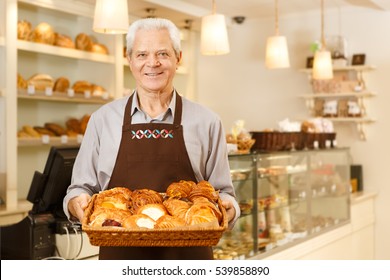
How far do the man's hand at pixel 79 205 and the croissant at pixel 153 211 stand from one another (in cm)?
20

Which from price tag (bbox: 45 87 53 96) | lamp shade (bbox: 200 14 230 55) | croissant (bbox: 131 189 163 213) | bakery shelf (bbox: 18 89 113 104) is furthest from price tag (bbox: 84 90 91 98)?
croissant (bbox: 131 189 163 213)

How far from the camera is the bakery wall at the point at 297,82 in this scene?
5.61 m

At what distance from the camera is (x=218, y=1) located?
5449 mm

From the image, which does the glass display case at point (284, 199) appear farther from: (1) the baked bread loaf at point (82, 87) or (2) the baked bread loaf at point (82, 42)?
(2) the baked bread loaf at point (82, 42)

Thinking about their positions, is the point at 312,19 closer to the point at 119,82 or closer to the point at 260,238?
the point at 119,82

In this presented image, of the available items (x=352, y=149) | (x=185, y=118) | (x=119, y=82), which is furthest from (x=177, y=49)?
(x=352, y=149)

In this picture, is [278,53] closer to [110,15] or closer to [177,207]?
[110,15]

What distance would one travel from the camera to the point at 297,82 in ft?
20.0

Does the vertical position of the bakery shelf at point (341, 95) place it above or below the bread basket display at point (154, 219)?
above


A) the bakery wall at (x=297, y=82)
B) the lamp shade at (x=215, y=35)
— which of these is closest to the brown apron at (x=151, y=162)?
the lamp shade at (x=215, y=35)

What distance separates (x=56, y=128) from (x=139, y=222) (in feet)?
11.5

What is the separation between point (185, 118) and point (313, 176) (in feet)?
9.72

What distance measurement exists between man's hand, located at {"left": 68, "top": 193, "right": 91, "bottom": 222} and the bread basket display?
7cm

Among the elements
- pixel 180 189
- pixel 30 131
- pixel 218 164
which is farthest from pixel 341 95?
pixel 180 189
